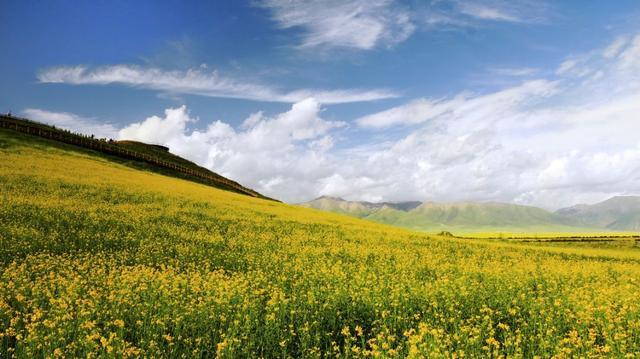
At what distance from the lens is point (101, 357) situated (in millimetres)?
7672

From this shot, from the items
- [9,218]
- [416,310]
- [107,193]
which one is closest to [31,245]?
[9,218]

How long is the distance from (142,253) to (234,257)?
12.6 feet

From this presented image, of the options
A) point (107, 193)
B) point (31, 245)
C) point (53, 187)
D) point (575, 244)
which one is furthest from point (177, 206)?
point (575, 244)

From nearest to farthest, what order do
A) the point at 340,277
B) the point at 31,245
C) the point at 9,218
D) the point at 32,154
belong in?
the point at 340,277, the point at 31,245, the point at 9,218, the point at 32,154

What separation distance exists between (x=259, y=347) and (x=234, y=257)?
33.6 feet

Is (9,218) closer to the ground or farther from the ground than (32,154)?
closer to the ground

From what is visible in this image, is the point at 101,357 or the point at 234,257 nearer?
the point at 101,357

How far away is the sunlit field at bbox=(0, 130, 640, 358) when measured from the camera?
889 centimetres

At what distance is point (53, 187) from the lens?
3506 cm

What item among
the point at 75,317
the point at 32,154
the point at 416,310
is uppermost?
the point at 32,154

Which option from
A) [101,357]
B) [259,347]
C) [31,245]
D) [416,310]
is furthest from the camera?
[31,245]

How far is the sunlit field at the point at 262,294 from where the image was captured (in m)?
8.89

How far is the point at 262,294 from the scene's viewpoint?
1277 centimetres

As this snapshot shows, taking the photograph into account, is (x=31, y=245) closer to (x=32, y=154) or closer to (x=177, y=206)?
(x=177, y=206)
